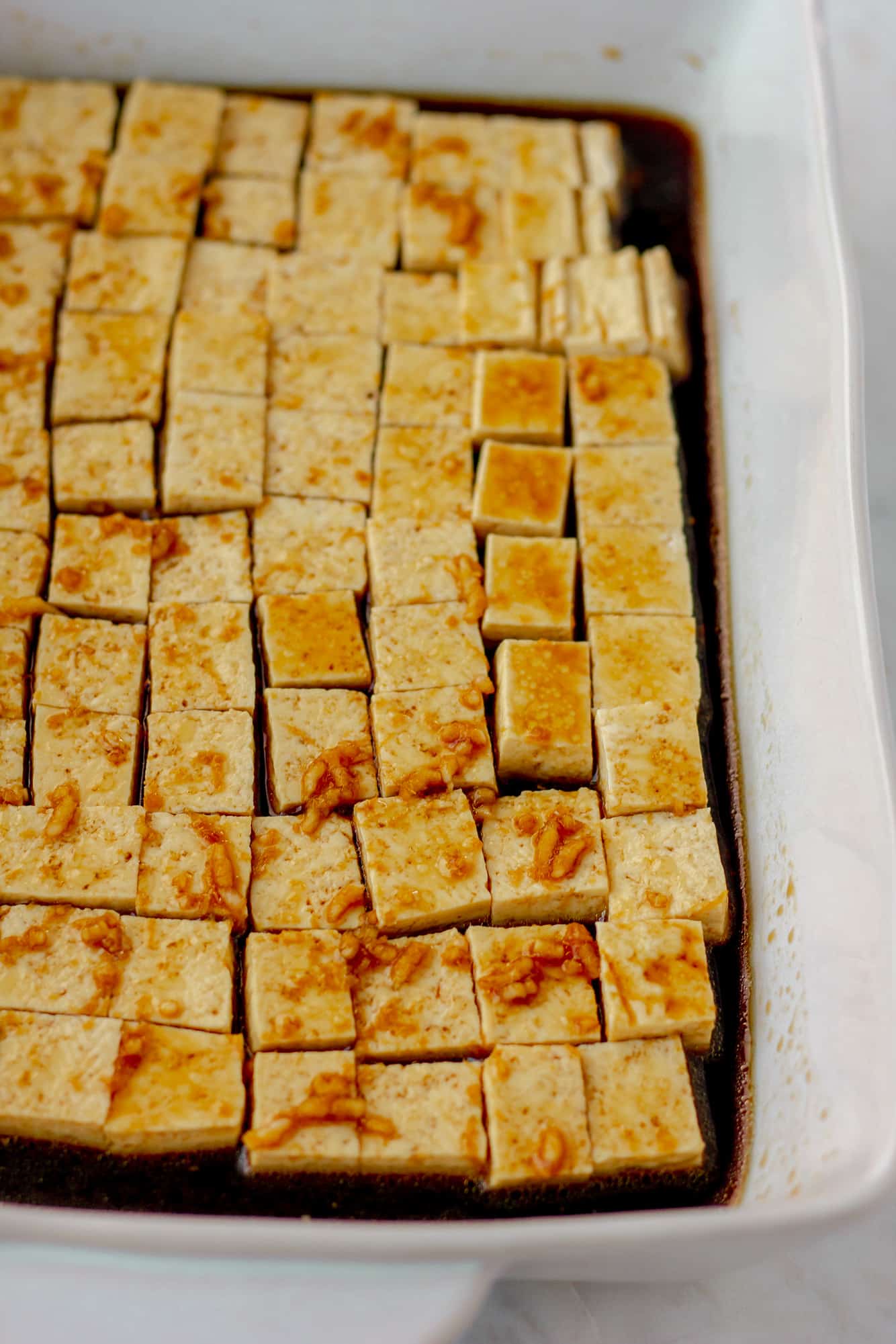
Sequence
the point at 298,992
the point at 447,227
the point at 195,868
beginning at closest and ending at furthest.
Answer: the point at 298,992 → the point at 195,868 → the point at 447,227

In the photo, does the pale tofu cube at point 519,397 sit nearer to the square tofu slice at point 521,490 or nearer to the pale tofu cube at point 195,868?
the square tofu slice at point 521,490

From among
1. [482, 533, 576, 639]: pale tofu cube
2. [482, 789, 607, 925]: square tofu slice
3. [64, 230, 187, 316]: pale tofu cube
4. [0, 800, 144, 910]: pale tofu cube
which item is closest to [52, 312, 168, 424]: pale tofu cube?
[64, 230, 187, 316]: pale tofu cube

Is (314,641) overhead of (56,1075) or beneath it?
overhead

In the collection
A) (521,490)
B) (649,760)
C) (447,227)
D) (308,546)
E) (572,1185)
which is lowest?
(572,1185)

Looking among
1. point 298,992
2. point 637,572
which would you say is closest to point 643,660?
point 637,572

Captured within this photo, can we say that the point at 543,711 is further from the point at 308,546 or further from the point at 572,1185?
the point at 572,1185

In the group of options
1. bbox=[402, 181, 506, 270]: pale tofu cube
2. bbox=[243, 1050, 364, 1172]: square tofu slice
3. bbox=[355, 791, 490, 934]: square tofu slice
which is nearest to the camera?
bbox=[243, 1050, 364, 1172]: square tofu slice

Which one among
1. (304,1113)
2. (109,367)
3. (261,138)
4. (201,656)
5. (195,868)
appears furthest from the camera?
(261,138)

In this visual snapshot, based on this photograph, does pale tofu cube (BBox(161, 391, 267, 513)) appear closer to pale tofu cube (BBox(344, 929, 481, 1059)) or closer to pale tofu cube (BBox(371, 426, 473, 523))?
pale tofu cube (BBox(371, 426, 473, 523))
